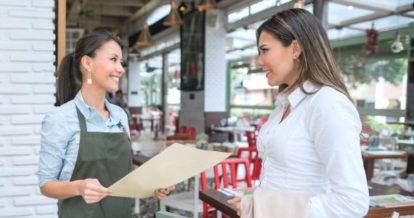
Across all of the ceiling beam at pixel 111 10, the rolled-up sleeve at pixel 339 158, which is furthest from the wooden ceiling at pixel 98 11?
the rolled-up sleeve at pixel 339 158

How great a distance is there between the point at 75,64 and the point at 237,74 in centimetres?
1392

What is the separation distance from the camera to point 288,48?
1270mm

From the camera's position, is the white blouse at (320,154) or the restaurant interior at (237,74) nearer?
the white blouse at (320,154)

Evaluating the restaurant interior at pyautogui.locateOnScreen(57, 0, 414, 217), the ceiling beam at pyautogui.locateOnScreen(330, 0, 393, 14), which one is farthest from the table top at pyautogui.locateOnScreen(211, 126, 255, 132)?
the ceiling beam at pyautogui.locateOnScreen(330, 0, 393, 14)

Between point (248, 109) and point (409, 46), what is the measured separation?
20.7ft

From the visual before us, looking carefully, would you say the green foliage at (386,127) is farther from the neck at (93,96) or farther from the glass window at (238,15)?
the neck at (93,96)

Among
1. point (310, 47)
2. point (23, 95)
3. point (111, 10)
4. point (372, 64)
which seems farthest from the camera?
point (111, 10)

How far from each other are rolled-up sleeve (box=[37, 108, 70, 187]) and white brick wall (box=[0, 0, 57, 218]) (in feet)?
4.87

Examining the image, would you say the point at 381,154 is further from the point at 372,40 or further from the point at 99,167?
the point at 99,167

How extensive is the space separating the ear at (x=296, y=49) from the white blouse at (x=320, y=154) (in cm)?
9

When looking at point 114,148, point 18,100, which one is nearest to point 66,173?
point 114,148

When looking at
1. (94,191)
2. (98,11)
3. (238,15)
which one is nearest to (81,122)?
(94,191)

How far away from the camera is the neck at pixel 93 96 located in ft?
5.63

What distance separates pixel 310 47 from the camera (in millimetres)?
1226
